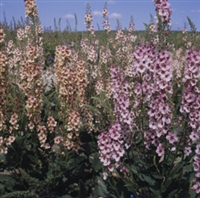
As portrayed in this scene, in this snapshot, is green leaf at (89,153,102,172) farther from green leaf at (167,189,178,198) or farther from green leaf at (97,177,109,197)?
green leaf at (167,189,178,198)

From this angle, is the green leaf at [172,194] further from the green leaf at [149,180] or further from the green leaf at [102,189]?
the green leaf at [102,189]

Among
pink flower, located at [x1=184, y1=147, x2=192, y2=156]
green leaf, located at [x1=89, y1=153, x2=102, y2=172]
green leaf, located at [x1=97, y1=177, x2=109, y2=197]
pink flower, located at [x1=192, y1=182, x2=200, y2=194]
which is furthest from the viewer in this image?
green leaf, located at [x1=89, y1=153, x2=102, y2=172]

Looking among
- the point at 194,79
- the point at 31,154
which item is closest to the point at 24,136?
the point at 31,154

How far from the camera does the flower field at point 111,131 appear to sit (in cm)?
259

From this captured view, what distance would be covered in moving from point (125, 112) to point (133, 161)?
1.95 feet

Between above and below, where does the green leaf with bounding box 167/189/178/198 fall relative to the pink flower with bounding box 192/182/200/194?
below

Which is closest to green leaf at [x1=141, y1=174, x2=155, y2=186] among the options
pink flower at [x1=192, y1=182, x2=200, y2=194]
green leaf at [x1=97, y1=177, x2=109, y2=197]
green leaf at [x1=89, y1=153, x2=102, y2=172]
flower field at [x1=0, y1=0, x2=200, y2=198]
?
flower field at [x1=0, y1=0, x2=200, y2=198]

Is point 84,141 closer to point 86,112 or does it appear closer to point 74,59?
point 86,112

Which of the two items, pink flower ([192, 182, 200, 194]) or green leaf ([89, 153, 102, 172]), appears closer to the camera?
pink flower ([192, 182, 200, 194])

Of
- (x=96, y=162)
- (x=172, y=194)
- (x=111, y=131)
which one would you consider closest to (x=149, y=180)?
(x=172, y=194)

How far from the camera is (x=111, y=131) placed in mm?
2615

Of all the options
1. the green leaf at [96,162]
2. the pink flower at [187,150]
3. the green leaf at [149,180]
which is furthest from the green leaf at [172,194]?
the green leaf at [96,162]

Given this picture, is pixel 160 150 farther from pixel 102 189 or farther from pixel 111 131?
pixel 102 189

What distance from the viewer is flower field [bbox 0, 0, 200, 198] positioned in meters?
2.59
